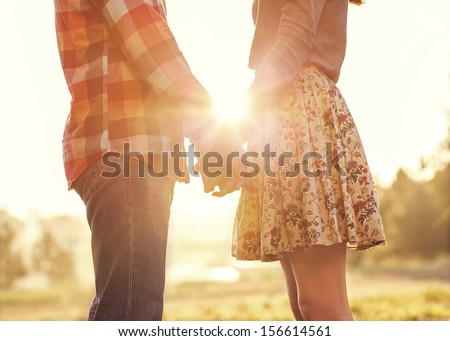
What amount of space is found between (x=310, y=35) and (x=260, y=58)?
239 millimetres

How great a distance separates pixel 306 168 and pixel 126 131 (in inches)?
27.4

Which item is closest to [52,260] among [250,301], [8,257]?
[8,257]

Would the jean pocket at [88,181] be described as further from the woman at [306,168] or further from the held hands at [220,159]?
the woman at [306,168]

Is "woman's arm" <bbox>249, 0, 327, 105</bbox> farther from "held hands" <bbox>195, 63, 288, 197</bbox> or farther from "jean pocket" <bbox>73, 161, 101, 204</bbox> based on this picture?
"jean pocket" <bbox>73, 161, 101, 204</bbox>

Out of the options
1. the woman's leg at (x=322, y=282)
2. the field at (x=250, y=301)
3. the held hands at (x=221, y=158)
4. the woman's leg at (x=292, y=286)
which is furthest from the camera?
the field at (x=250, y=301)

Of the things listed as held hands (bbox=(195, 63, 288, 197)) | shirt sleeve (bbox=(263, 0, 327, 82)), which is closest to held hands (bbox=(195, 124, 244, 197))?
held hands (bbox=(195, 63, 288, 197))

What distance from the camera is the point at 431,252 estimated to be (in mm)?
28516

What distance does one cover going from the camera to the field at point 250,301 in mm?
5258

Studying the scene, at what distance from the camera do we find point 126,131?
4.88 ft

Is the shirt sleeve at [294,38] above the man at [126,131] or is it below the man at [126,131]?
above

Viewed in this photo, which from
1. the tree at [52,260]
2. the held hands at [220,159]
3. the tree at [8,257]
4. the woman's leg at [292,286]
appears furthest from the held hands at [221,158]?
the tree at [52,260]

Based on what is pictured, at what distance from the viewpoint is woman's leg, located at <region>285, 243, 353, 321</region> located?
71.6 inches

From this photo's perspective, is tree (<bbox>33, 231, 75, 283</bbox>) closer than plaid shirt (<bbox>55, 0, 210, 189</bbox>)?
No

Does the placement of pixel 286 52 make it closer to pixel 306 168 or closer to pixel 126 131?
pixel 306 168
